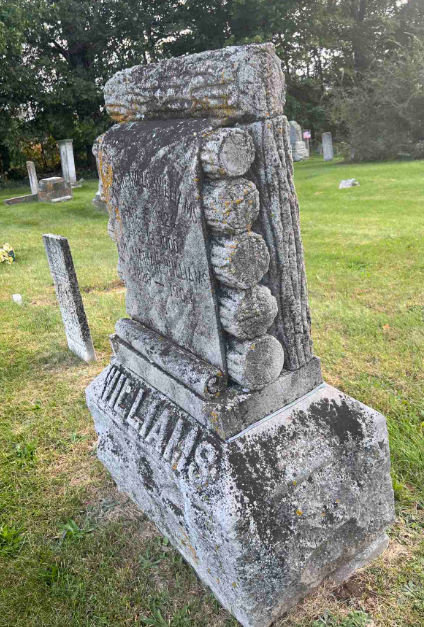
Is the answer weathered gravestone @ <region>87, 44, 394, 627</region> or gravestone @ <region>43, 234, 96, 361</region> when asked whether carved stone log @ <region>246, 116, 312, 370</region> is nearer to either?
weathered gravestone @ <region>87, 44, 394, 627</region>

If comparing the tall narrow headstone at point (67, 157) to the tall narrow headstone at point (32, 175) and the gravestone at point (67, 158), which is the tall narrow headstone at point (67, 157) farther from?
the tall narrow headstone at point (32, 175)

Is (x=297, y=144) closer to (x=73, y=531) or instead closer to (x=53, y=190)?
(x=53, y=190)

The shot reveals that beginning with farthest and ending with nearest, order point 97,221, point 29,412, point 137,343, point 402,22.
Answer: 1. point 402,22
2. point 97,221
3. point 29,412
4. point 137,343

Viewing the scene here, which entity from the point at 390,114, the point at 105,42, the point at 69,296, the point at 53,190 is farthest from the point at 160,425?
the point at 105,42

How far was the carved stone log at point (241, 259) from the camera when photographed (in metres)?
1.99

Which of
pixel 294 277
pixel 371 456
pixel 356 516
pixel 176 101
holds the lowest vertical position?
pixel 356 516

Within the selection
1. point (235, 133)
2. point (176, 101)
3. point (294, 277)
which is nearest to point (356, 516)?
point (294, 277)

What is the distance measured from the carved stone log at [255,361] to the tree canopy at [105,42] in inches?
774

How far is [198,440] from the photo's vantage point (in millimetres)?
2332

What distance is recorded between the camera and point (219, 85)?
192 cm

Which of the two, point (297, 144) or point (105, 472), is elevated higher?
point (297, 144)

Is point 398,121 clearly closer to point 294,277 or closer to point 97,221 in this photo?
point 97,221

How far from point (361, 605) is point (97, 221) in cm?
1133

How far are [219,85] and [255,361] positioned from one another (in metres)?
1.13
